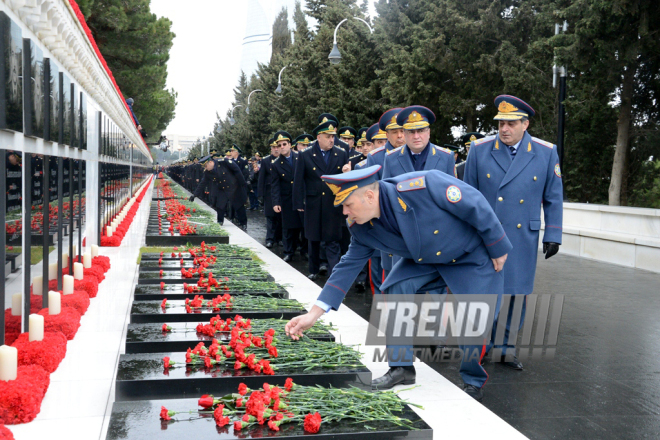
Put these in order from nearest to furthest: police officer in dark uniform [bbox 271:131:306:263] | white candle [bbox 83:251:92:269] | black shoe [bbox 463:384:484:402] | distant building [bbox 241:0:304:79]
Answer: black shoe [bbox 463:384:484:402], white candle [bbox 83:251:92:269], police officer in dark uniform [bbox 271:131:306:263], distant building [bbox 241:0:304:79]

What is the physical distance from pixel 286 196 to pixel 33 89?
8351mm

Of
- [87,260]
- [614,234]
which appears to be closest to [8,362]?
[87,260]

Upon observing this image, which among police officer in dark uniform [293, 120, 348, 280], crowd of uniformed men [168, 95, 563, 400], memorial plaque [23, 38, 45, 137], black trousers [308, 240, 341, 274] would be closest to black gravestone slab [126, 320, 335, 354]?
crowd of uniformed men [168, 95, 563, 400]

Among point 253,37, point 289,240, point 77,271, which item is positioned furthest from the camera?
point 253,37

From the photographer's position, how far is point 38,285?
18.1 ft

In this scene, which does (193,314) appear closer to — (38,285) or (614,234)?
(38,285)

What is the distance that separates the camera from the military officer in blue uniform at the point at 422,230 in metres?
3.79

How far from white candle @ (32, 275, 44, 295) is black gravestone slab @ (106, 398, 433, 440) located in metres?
2.09

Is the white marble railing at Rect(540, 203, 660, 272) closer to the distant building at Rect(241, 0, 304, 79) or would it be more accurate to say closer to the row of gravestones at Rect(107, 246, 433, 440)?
the row of gravestones at Rect(107, 246, 433, 440)

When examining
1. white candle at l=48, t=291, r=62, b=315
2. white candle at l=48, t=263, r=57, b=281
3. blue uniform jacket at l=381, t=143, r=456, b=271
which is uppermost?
blue uniform jacket at l=381, t=143, r=456, b=271

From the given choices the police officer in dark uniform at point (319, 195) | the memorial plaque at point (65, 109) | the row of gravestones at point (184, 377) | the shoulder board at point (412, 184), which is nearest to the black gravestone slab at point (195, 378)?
the row of gravestones at point (184, 377)

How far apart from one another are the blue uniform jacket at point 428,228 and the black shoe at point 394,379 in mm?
725

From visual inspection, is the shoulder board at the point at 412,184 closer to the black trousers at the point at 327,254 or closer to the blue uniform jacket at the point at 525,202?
the blue uniform jacket at the point at 525,202

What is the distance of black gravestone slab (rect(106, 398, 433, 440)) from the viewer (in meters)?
3.29
